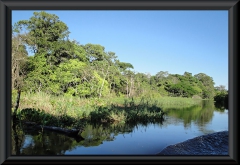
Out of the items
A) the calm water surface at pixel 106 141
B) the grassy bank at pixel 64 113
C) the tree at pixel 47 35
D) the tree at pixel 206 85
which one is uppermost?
the tree at pixel 47 35

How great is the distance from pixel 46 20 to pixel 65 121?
5399 mm

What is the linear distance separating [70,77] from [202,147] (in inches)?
255

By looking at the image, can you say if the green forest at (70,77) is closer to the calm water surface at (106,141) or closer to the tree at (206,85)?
the calm water surface at (106,141)

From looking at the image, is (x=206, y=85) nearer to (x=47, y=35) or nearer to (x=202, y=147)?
(x=47, y=35)

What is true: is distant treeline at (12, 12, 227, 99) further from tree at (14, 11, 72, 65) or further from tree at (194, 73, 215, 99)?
tree at (194, 73, 215, 99)

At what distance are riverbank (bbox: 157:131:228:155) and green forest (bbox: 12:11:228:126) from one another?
8.17ft

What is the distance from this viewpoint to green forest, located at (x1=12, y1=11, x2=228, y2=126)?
20.7ft

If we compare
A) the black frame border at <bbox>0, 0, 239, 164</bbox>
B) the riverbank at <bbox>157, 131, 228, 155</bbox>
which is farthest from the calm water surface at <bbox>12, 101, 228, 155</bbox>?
the black frame border at <bbox>0, 0, 239, 164</bbox>
